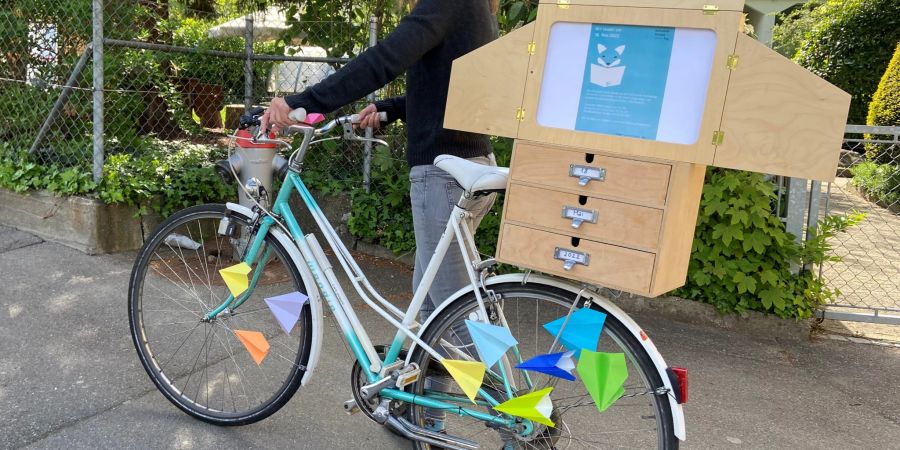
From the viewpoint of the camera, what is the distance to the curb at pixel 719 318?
176 inches

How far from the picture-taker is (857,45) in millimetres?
12781

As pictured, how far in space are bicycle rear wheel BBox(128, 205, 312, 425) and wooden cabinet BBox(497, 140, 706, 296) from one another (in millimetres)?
1000

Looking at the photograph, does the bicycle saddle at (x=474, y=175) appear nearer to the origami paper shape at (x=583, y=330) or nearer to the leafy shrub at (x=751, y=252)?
the origami paper shape at (x=583, y=330)

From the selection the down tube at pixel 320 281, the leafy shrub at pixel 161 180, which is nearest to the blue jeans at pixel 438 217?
the down tube at pixel 320 281

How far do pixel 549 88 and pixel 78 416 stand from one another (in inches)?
92.9

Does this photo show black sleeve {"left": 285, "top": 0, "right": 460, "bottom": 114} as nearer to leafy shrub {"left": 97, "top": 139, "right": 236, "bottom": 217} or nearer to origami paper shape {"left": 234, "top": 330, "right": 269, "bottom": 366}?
origami paper shape {"left": 234, "top": 330, "right": 269, "bottom": 366}

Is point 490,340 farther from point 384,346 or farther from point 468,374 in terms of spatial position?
point 384,346

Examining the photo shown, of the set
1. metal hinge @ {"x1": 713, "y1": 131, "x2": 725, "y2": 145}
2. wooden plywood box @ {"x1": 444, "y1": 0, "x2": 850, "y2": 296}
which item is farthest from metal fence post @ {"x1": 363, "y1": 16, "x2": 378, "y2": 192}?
metal hinge @ {"x1": 713, "y1": 131, "x2": 725, "y2": 145}

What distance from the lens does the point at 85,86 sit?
16.6 feet

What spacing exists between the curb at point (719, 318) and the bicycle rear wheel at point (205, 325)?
2300 mm

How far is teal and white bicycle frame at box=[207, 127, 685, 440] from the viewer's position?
2.32 m

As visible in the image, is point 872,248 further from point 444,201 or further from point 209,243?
point 209,243

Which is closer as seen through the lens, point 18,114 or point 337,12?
point 18,114

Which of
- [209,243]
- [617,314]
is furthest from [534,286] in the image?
[209,243]
